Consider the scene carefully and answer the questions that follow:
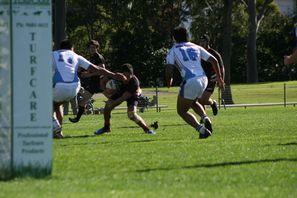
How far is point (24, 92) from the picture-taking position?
9180mm

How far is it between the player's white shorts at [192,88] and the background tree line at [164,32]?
43.5 metres

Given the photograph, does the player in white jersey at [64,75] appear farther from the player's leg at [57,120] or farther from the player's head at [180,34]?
the player's head at [180,34]

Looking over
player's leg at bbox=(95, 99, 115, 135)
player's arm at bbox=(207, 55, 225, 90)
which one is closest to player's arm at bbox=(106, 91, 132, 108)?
player's leg at bbox=(95, 99, 115, 135)

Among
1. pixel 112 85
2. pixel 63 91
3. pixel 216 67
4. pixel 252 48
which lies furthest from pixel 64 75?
pixel 252 48

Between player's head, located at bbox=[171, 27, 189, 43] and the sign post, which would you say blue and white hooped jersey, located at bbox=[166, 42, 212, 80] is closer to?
player's head, located at bbox=[171, 27, 189, 43]

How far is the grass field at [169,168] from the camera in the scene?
8336mm

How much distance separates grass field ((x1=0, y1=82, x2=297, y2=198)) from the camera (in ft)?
27.3

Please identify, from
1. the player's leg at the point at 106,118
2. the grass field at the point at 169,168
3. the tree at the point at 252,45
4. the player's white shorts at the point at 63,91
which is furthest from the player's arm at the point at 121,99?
the tree at the point at 252,45

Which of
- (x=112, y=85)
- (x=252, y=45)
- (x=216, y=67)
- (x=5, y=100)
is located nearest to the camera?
(x=5, y=100)

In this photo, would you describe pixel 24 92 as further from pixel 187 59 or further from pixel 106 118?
pixel 106 118

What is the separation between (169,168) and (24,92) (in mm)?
2115

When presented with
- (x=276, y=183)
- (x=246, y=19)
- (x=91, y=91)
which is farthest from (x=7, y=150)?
(x=246, y=19)

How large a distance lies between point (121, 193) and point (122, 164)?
274 cm

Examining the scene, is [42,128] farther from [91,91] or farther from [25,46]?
[91,91]
